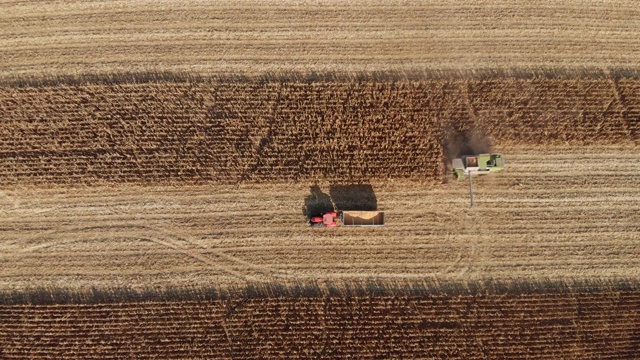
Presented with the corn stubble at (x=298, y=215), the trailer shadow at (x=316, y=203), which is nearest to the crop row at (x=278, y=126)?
the corn stubble at (x=298, y=215)

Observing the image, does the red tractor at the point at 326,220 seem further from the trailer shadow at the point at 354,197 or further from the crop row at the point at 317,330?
the crop row at the point at 317,330

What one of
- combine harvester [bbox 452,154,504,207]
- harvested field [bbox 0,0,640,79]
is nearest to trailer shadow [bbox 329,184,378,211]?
combine harvester [bbox 452,154,504,207]

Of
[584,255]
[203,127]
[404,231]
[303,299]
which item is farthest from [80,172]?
[584,255]

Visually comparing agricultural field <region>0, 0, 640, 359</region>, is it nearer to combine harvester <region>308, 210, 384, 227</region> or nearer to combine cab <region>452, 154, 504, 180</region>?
combine harvester <region>308, 210, 384, 227</region>

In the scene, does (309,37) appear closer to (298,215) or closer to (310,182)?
(310,182)

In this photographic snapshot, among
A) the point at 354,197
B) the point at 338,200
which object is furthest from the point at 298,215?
the point at 354,197

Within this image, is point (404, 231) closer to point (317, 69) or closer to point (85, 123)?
point (317, 69)
